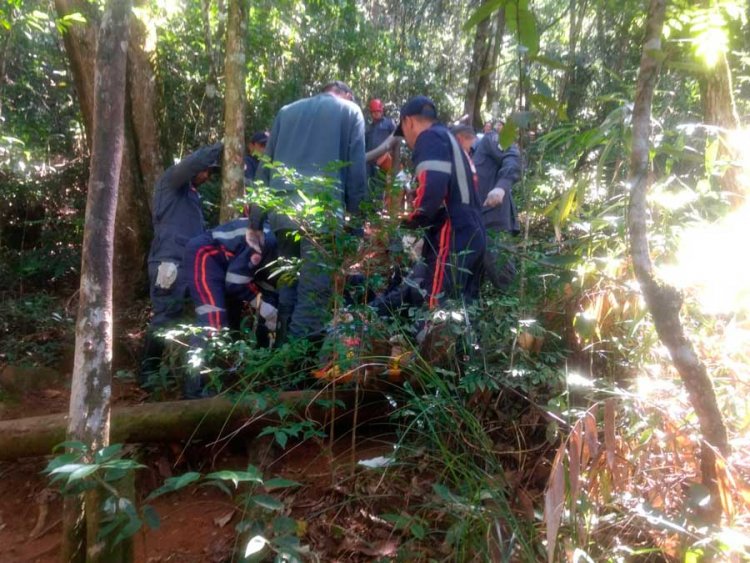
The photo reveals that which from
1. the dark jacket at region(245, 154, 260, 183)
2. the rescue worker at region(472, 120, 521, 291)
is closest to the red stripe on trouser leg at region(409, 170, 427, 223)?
the rescue worker at region(472, 120, 521, 291)

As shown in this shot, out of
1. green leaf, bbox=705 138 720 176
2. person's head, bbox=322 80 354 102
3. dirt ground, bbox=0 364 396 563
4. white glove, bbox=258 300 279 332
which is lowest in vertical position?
dirt ground, bbox=0 364 396 563

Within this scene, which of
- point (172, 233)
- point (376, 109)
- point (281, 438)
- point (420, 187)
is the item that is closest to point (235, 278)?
point (172, 233)

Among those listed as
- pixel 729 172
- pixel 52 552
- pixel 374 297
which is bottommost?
pixel 52 552

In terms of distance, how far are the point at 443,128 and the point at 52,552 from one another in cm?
322

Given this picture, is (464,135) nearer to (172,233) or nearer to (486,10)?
(172,233)

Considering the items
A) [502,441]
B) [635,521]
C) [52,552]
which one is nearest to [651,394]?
[635,521]

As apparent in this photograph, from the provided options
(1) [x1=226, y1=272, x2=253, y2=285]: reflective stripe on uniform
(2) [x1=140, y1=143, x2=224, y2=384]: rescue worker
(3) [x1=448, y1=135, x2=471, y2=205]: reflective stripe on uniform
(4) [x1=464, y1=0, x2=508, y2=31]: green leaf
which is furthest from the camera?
(2) [x1=140, y1=143, x2=224, y2=384]: rescue worker

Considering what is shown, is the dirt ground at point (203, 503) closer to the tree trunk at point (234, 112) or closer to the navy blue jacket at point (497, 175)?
the tree trunk at point (234, 112)

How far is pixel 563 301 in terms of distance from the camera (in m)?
3.63

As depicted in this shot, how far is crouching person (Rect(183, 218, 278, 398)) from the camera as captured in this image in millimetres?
4527

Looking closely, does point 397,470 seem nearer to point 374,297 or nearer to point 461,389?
point 461,389

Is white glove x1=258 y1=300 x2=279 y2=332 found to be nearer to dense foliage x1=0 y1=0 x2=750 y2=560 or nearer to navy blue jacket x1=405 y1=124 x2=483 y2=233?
dense foliage x1=0 y1=0 x2=750 y2=560

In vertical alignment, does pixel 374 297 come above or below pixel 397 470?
above

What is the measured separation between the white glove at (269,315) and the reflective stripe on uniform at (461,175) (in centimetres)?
155
